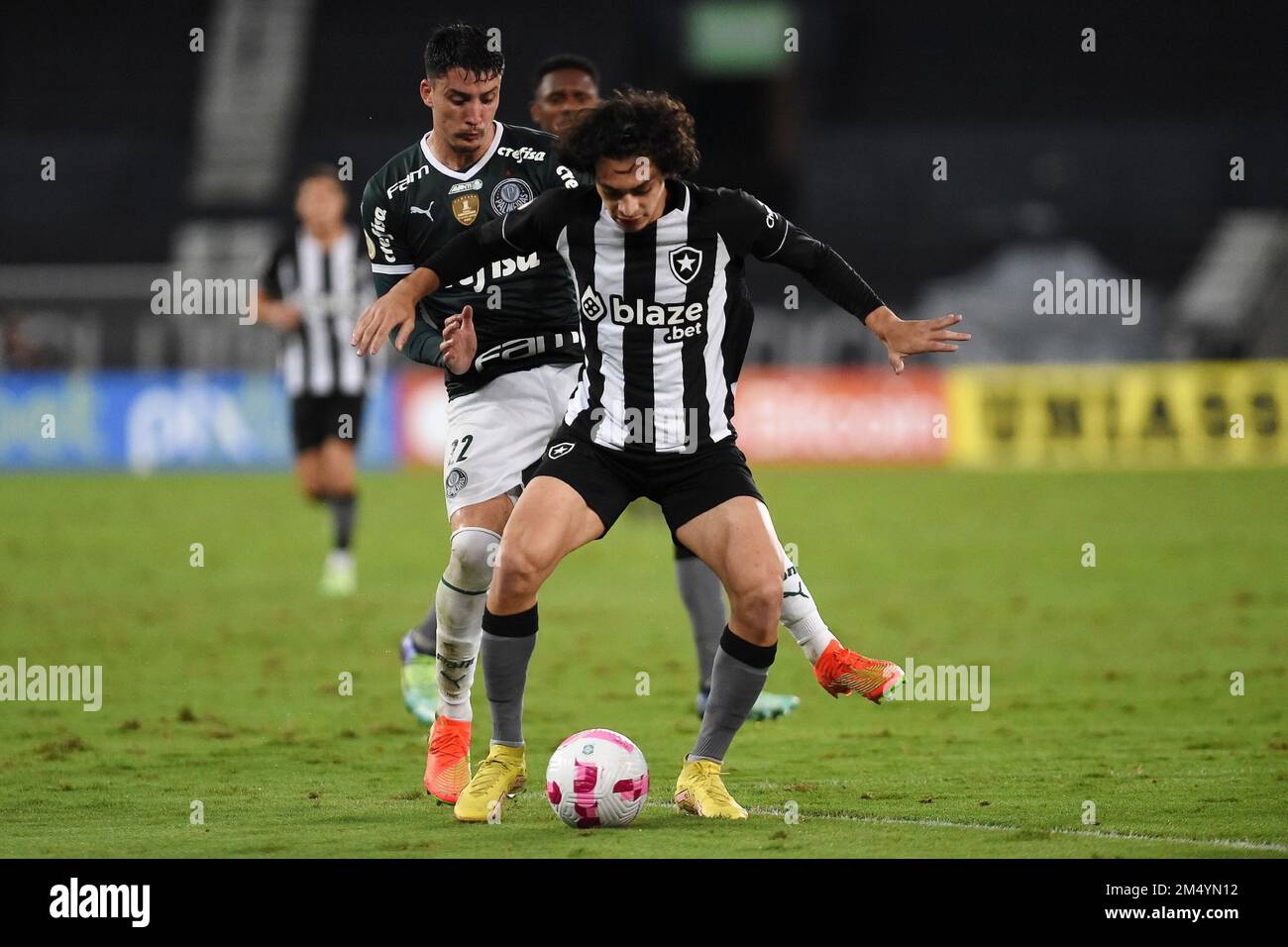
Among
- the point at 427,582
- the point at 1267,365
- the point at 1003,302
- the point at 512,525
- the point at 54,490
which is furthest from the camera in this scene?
the point at 1003,302

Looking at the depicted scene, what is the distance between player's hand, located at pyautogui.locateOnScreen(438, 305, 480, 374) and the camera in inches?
236

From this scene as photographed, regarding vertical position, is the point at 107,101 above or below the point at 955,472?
above

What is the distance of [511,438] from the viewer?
6.42m

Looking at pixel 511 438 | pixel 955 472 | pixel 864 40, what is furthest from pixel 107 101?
pixel 511 438

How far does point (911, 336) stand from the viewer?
5508 millimetres

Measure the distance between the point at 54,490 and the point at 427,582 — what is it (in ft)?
29.3

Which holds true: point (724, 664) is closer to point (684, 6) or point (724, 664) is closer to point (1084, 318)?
point (1084, 318)

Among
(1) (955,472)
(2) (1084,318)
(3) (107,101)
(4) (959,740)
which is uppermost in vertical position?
(3) (107,101)

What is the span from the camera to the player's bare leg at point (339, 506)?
41.4ft

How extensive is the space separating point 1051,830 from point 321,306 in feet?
29.9

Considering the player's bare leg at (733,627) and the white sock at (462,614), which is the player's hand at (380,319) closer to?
the white sock at (462,614)

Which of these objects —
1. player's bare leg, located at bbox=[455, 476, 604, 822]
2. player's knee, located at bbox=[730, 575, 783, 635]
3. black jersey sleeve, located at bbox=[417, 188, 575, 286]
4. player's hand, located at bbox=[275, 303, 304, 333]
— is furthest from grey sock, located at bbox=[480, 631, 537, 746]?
player's hand, located at bbox=[275, 303, 304, 333]

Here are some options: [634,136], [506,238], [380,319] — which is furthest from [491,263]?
[634,136]

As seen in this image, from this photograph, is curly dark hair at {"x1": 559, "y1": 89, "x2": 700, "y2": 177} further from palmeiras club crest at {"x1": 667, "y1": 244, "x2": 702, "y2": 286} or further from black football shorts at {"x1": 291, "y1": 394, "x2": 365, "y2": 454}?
black football shorts at {"x1": 291, "y1": 394, "x2": 365, "y2": 454}
